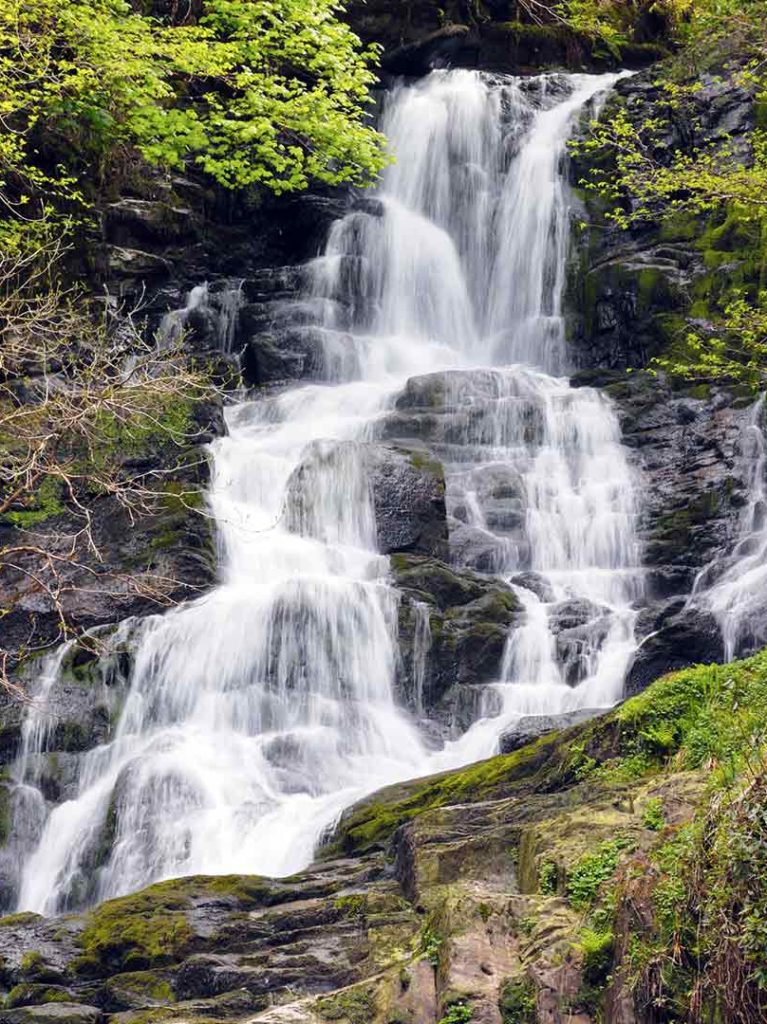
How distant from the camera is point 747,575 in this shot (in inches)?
547

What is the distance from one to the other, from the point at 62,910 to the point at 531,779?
15.8ft

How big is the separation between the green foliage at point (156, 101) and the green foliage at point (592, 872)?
12.3 m

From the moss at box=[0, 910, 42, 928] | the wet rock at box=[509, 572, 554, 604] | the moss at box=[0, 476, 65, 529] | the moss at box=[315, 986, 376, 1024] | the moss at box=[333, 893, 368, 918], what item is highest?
the moss at box=[0, 476, 65, 529]

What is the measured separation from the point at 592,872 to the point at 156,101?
17.6 meters

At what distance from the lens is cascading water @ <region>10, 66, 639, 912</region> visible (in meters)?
11.5

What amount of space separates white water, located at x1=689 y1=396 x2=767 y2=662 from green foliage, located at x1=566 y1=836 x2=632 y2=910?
5.47 m

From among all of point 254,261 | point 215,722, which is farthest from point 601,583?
point 254,261

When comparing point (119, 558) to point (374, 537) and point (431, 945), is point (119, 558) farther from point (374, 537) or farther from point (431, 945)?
point (431, 945)

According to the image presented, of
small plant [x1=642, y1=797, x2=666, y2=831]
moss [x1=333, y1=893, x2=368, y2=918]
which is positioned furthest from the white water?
small plant [x1=642, y1=797, x2=666, y2=831]

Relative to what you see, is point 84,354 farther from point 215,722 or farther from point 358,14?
point 358,14

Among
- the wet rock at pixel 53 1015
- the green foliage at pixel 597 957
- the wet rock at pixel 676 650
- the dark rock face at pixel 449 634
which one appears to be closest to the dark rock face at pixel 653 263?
the dark rock face at pixel 449 634

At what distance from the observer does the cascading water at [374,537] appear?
11539mm

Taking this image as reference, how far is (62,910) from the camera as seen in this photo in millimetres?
11008

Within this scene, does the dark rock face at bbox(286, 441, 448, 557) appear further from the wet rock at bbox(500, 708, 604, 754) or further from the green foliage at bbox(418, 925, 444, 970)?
the green foliage at bbox(418, 925, 444, 970)
